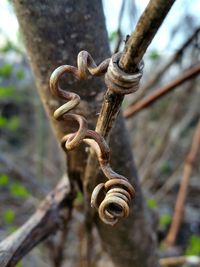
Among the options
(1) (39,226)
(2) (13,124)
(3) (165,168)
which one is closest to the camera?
(1) (39,226)

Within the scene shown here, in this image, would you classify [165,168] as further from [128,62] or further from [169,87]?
[128,62]

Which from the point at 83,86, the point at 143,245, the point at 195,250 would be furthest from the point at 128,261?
the point at 195,250

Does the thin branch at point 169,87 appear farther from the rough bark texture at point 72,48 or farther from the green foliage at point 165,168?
the green foliage at point 165,168

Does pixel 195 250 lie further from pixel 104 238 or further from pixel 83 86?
pixel 83 86

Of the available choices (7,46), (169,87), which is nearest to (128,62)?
(169,87)

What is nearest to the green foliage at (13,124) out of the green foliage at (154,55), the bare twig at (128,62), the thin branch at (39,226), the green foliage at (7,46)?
the green foliage at (7,46)

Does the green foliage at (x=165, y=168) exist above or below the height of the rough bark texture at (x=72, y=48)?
below
